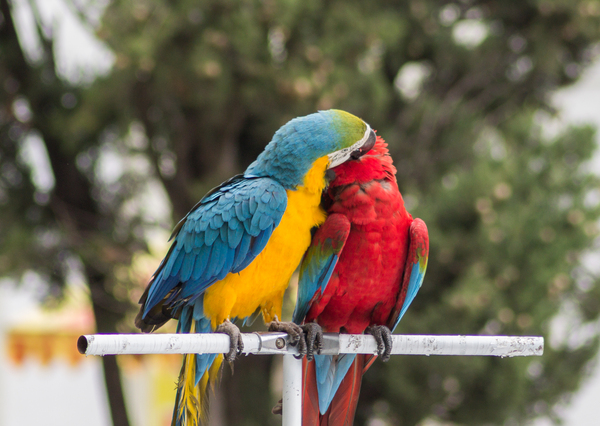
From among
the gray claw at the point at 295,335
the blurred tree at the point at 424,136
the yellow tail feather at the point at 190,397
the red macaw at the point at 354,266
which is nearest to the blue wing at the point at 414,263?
the red macaw at the point at 354,266

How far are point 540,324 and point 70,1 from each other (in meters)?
2.20

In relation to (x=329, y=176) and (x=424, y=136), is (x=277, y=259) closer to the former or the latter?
(x=329, y=176)

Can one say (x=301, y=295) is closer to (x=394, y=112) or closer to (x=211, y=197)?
(x=211, y=197)

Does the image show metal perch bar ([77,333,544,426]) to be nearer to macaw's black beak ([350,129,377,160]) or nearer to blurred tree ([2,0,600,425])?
macaw's black beak ([350,129,377,160])

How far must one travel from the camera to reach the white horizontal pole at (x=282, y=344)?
673 millimetres

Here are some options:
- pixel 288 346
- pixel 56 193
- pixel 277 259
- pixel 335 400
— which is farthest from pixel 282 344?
pixel 56 193

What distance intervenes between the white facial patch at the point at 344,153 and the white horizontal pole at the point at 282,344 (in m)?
0.29

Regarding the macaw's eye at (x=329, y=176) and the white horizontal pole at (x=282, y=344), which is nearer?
the white horizontal pole at (x=282, y=344)

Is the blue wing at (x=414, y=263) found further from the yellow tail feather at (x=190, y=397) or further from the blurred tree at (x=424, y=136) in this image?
the blurred tree at (x=424, y=136)

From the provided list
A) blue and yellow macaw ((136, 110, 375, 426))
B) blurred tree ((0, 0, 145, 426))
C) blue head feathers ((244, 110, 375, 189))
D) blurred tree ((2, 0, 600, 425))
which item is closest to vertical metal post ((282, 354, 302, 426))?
blue and yellow macaw ((136, 110, 375, 426))

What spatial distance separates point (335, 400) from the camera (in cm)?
106

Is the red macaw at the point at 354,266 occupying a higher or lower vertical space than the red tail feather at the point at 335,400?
higher

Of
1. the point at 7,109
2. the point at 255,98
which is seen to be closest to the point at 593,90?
the point at 255,98

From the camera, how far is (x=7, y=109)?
7.88ft
